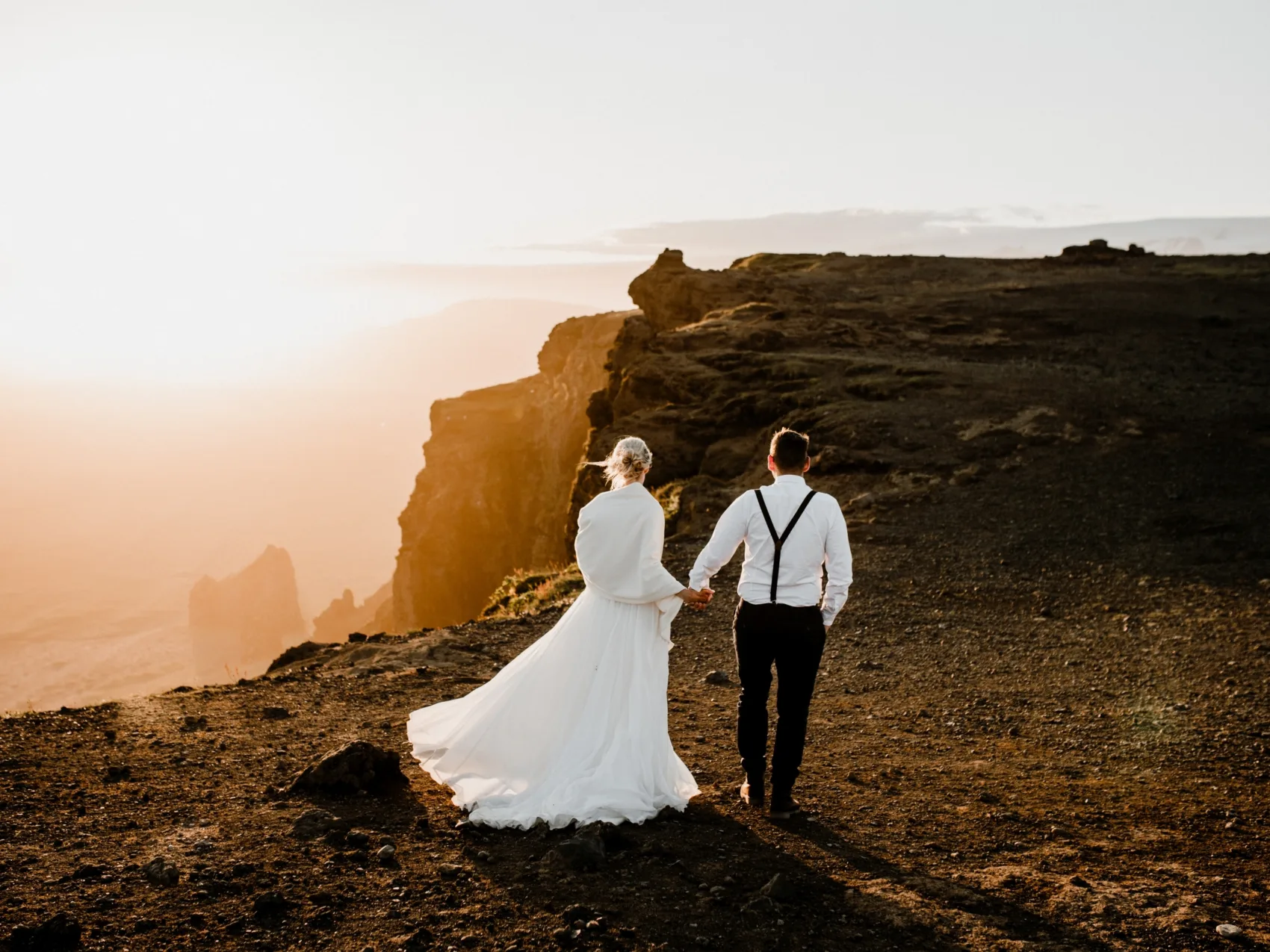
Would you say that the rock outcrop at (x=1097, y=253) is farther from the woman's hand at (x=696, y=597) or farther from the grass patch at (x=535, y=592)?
the woman's hand at (x=696, y=597)

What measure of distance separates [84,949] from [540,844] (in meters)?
2.60

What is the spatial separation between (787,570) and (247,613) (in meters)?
135

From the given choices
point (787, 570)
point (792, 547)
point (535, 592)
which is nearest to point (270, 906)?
point (787, 570)

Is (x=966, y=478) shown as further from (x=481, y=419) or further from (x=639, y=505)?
(x=481, y=419)

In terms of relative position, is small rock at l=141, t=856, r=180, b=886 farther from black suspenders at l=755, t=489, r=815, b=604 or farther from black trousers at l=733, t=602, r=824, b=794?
black suspenders at l=755, t=489, r=815, b=604

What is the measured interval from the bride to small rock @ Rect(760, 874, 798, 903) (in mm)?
1291

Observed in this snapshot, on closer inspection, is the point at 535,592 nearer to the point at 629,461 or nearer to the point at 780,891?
the point at 629,461

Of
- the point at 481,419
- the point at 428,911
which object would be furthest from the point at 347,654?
the point at 481,419

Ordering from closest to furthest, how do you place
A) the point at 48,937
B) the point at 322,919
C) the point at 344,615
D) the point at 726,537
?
1. the point at 48,937
2. the point at 322,919
3. the point at 726,537
4. the point at 344,615

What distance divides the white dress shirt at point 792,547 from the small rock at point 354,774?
9.99 ft

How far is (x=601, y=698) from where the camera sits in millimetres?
6879

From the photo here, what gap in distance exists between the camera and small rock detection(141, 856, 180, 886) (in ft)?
18.1

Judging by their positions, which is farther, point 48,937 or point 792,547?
point 792,547

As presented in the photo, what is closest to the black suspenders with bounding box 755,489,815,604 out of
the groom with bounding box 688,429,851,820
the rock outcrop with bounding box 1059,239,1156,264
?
the groom with bounding box 688,429,851,820
